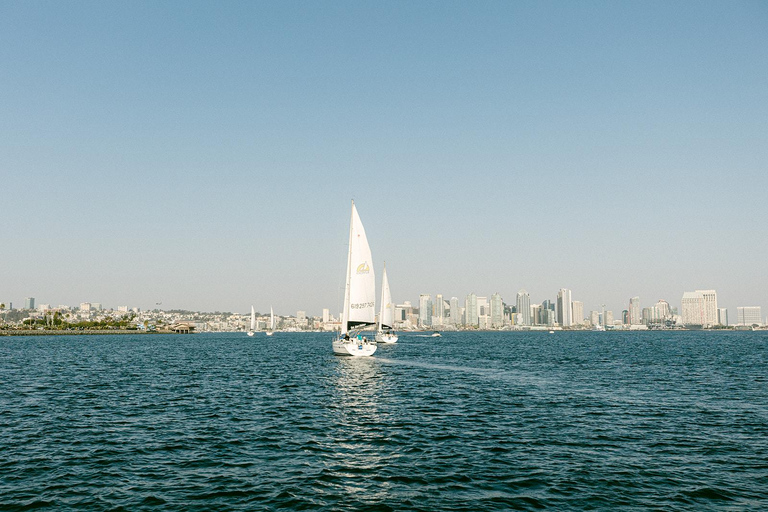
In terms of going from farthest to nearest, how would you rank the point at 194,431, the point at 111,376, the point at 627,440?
the point at 111,376 → the point at 194,431 → the point at 627,440

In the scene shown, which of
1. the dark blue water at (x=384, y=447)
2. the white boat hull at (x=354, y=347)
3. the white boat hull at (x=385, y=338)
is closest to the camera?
the dark blue water at (x=384, y=447)

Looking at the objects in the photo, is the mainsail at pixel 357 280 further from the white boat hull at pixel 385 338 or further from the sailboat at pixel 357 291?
the white boat hull at pixel 385 338

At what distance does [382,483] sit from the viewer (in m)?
18.0

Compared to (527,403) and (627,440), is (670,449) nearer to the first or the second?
(627,440)

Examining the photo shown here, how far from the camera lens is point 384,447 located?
23172mm

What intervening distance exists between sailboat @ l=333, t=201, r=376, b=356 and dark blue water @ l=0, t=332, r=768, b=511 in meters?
27.4

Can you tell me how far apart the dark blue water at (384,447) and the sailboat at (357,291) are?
27.4 m

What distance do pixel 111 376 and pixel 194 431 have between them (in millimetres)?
33102

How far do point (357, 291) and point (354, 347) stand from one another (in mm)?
7870

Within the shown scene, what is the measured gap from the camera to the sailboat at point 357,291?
71812 mm

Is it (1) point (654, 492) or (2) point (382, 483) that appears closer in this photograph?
(1) point (654, 492)

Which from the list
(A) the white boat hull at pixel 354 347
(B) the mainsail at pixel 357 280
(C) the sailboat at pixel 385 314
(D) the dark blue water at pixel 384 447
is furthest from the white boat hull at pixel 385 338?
(D) the dark blue water at pixel 384 447

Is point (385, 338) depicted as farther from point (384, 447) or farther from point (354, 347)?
point (384, 447)

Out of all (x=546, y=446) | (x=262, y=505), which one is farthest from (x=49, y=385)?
(x=546, y=446)
